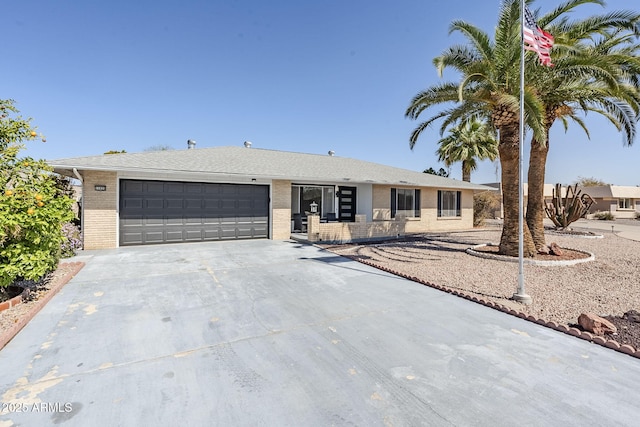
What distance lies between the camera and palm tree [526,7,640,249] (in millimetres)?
8297

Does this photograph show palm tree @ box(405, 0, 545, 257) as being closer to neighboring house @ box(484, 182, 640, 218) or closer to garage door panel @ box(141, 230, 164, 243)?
garage door panel @ box(141, 230, 164, 243)

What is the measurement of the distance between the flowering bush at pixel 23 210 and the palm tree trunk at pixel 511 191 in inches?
465

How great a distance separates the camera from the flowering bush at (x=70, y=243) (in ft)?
28.9

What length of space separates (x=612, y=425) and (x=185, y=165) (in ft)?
41.1

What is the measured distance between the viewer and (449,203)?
63.3 feet

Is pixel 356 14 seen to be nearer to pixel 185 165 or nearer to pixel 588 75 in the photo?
pixel 588 75

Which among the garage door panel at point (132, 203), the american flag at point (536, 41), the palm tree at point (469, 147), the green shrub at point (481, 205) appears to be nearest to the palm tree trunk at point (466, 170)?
the palm tree at point (469, 147)

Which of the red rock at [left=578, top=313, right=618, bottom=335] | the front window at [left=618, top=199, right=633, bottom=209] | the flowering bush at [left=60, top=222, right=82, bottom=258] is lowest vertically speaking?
the red rock at [left=578, top=313, right=618, bottom=335]

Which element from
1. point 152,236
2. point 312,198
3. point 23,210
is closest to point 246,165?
point 312,198

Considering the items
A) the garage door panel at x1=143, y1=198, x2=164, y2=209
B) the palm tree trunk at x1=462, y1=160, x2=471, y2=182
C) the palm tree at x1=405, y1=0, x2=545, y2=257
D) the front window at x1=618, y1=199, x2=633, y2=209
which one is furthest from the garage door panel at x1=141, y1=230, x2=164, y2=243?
the front window at x1=618, y1=199, x2=633, y2=209

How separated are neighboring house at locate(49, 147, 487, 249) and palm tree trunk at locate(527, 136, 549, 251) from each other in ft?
18.6

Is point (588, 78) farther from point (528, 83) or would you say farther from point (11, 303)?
point (11, 303)

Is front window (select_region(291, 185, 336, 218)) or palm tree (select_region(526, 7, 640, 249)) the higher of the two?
palm tree (select_region(526, 7, 640, 249))

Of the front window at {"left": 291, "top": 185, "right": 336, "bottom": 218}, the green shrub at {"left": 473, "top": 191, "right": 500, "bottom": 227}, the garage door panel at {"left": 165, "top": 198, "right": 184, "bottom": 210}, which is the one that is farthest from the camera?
the green shrub at {"left": 473, "top": 191, "right": 500, "bottom": 227}
